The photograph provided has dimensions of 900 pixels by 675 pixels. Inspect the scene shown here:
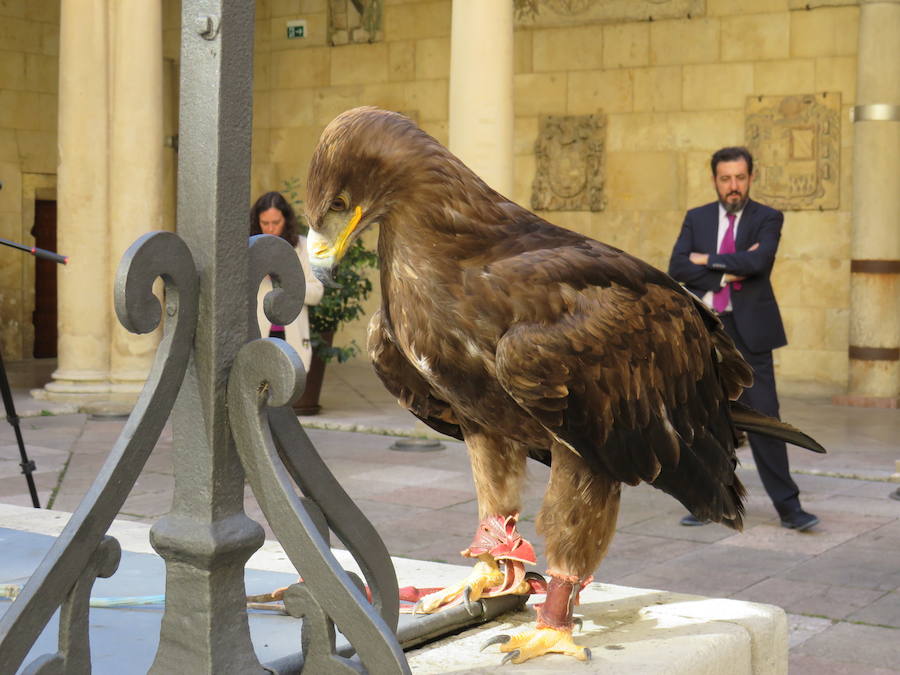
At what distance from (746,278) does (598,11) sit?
785 cm

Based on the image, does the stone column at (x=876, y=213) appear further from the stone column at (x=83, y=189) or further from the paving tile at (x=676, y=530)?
the stone column at (x=83, y=189)

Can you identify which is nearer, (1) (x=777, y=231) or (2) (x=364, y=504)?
(1) (x=777, y=231)

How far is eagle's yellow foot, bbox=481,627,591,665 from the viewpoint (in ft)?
7.36

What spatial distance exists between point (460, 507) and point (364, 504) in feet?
1.69

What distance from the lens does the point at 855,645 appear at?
4.34 meters

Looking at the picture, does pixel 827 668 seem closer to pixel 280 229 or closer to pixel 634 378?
pixel 634 378

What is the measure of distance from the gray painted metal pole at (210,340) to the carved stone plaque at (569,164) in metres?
11.8

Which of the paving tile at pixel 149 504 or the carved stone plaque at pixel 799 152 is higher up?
the carved stone plaque at pixel 799 152

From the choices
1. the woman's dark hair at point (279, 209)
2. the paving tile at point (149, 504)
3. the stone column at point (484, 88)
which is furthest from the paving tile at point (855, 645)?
the stone column at point (484, 88)

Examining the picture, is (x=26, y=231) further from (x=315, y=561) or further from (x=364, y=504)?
(x=315, y=561)

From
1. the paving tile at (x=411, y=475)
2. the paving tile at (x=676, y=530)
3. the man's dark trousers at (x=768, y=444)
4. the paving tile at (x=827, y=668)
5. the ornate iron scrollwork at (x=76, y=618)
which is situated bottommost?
the paving tile at (x=411, y=475)

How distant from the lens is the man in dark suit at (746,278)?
612 centimetres

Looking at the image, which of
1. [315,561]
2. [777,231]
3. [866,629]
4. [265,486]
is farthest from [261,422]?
[777,231]

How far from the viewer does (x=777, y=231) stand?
634cm
